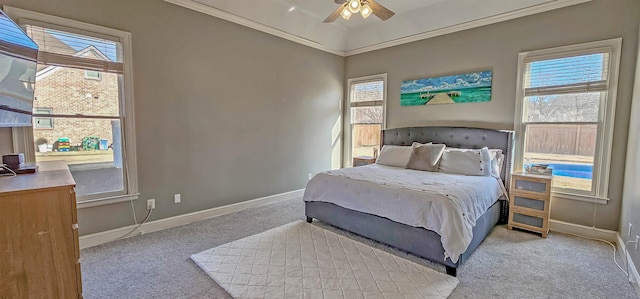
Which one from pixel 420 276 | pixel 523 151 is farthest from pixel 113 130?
pixel 523 151

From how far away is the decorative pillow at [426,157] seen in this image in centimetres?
382

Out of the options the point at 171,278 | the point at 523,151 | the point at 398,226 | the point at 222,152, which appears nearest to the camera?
the point at 171,278

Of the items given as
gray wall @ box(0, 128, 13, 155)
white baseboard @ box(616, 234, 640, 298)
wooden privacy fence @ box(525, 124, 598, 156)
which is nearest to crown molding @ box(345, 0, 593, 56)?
wooden privacy fence @ box(525, 124, 598, 156)

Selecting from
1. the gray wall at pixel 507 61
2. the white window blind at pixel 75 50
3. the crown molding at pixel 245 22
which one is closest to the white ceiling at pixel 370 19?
the crown molding at pixel 245 22

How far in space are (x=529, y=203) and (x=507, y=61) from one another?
189 cm

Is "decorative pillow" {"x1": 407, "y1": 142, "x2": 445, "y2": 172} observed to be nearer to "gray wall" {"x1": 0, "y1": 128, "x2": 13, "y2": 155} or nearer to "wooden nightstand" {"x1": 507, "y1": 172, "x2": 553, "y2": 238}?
"wooden nightstand" {"x1": 507, "y1": 172, "x2": 553, "y2": 238}

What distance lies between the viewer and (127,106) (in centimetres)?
308

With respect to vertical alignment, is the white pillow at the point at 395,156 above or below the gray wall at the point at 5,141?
below

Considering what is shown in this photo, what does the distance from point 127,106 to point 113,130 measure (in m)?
0.30

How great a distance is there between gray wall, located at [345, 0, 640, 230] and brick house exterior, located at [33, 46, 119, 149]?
4036 mm

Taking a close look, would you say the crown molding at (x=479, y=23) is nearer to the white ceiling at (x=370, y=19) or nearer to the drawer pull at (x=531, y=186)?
the white ceiling at (x=370, y=19)

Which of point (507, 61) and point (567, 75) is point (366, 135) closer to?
point (507, 61)

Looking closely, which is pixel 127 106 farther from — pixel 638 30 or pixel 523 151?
pixel 638 30

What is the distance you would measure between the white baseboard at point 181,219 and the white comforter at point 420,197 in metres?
1.19
